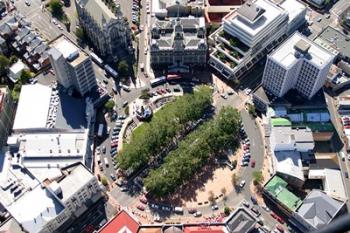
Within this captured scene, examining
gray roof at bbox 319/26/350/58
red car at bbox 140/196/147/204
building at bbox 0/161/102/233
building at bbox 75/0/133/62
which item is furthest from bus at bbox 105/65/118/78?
gray roof at bbox 319/26/350/58

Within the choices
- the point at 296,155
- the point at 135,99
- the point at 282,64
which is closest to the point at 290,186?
the point at 296,155

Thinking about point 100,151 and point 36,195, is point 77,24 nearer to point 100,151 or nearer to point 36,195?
point 100,151

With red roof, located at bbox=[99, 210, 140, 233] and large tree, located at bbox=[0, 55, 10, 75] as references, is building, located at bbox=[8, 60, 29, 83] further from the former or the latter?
red roof, located at bbox=[99, 210, 140, 233]

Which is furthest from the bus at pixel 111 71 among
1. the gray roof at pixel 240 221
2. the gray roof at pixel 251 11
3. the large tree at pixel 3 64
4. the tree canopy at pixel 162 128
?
the gray roof at pixel 240 221

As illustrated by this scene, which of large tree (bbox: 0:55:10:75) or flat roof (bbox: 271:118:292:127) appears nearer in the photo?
flat roof (bbox: 271:118:292:127)

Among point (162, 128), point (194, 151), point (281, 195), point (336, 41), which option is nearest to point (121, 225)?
point (194, 151)
